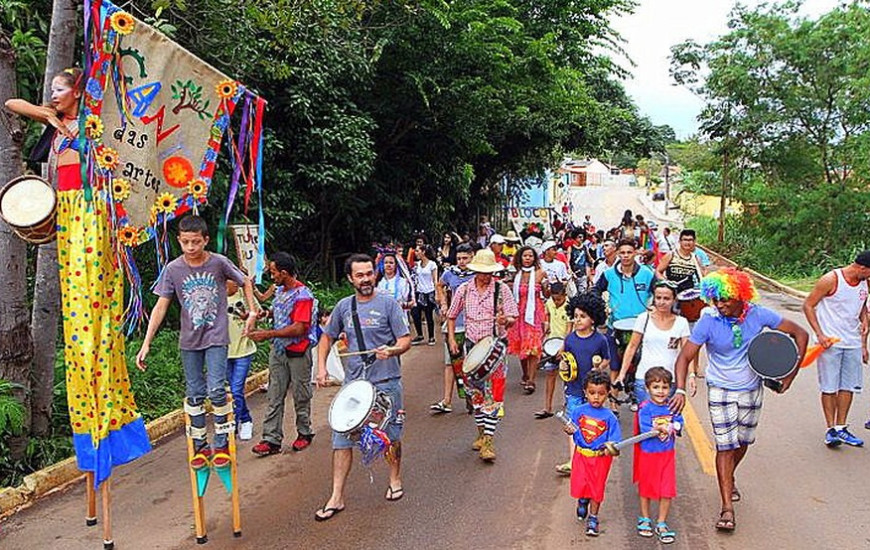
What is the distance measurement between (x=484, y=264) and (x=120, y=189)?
3.27 m

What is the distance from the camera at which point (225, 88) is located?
5.94 metres

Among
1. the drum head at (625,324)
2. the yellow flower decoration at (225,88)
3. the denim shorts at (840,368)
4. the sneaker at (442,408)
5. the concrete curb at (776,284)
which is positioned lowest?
the concrete curb at (776,284)

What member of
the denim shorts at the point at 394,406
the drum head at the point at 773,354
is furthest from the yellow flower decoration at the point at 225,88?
the drum head at the point at 773,354

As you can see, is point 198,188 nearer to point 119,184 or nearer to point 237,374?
point 119,184

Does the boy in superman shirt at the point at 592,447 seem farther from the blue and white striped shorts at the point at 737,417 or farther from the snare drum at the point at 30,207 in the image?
the snare drum at the point at 30,207

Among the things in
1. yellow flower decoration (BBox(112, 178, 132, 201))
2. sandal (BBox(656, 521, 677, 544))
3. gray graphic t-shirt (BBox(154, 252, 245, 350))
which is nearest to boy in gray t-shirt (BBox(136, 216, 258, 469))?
gray graphic t-shirt (BBox(154, 252, 245, 350))

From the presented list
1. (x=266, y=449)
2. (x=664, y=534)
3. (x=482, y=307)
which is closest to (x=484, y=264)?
(x=482, y=307)

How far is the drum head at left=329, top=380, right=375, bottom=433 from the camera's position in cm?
539

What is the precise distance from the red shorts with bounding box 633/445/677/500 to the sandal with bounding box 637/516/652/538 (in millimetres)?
163

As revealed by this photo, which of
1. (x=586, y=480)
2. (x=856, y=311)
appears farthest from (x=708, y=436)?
(x=586, y=480)

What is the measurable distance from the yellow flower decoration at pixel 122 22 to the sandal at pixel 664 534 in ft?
15.7

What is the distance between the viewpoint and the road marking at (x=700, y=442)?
668 cm

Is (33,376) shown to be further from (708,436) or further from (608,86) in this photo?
(608,86)

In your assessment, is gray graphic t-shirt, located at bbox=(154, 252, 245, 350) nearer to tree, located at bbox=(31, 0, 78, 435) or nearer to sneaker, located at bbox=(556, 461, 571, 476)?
tree, located at bbox=(31, 0, 78, 435)
